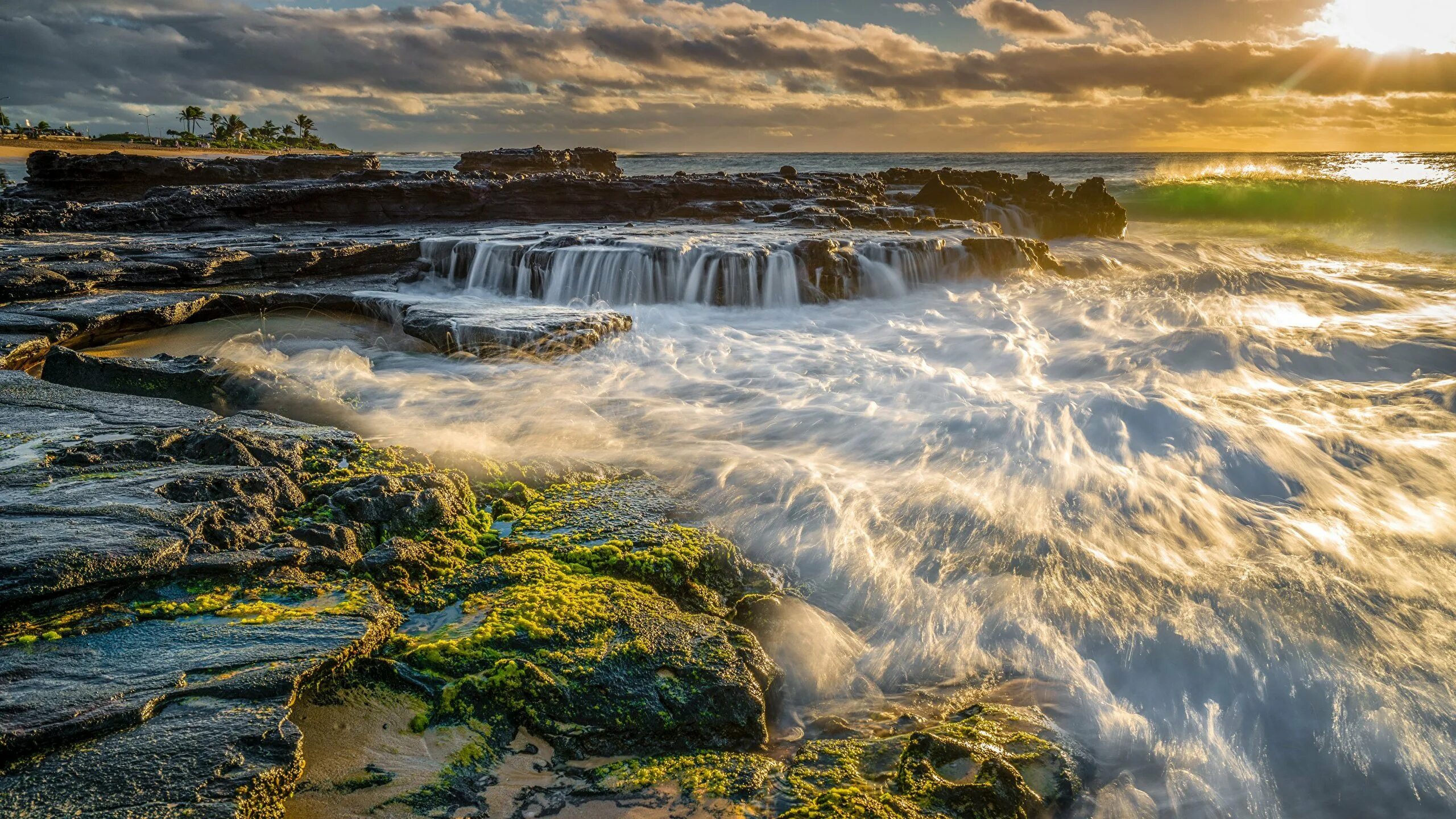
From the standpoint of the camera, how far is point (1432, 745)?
3.33 m

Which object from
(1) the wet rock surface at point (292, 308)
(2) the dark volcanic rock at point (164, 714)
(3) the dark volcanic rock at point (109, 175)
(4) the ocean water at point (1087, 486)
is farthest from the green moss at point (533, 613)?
(3) the dark volcanic rock at point (109, 175)

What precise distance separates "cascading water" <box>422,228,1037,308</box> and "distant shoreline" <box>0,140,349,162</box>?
5673 cm

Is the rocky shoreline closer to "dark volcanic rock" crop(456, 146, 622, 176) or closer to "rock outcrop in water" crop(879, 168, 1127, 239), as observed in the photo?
"rock outcrop in water" crop(879, 168, 1127, 239)

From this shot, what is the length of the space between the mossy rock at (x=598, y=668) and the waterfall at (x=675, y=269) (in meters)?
10.0

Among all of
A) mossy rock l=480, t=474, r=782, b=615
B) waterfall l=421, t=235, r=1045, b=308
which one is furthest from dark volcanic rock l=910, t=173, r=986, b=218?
mossy rock l=480, t=474, r=782, b=615

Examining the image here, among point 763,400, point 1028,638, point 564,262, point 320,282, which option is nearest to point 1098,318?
point 763,400

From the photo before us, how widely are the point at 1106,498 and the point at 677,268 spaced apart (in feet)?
29.7

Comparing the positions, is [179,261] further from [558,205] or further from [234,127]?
[234,127]

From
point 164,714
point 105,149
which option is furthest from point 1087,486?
point 105,149

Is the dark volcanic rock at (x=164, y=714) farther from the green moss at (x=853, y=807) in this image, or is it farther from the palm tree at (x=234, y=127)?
the palm tree at (x=234, y=127)

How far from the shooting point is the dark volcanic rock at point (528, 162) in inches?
1353

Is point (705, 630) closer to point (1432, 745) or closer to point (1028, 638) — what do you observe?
point (1028, 638)

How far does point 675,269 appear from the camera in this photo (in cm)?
1333

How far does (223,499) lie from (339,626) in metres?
1.11
